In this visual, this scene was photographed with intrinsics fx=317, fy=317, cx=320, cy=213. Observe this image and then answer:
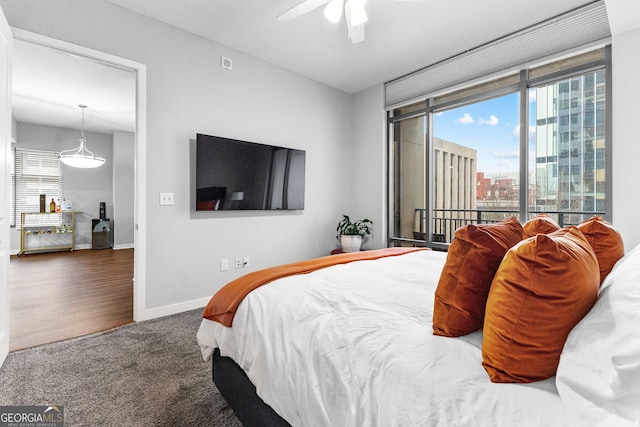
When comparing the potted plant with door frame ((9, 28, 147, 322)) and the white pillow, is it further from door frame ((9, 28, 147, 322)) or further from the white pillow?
the white pillow

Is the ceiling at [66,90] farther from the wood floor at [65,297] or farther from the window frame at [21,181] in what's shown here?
the wood floor at [65,297]

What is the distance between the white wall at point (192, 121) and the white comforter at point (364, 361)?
1673 mm

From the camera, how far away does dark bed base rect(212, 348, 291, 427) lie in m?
1.24

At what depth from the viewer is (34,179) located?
6.67 m

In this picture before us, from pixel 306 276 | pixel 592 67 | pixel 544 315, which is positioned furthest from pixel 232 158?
pixel 592 67

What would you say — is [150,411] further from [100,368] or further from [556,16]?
[556,16]

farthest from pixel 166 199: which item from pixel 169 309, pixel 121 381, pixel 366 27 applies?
pixel 366 27

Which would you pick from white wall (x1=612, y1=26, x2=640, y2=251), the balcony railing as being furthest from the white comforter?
the balcony railing

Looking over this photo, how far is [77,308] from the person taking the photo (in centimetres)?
313

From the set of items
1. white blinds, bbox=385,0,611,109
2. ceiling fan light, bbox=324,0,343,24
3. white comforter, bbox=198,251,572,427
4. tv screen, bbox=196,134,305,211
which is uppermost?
white blinds, bbox=385,0,611,109

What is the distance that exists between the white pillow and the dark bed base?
0.90 metres

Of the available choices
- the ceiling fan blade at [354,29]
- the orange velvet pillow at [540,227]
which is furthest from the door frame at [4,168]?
the orange velvet pillow at [540,227]

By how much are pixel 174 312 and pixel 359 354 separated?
2605 mm
